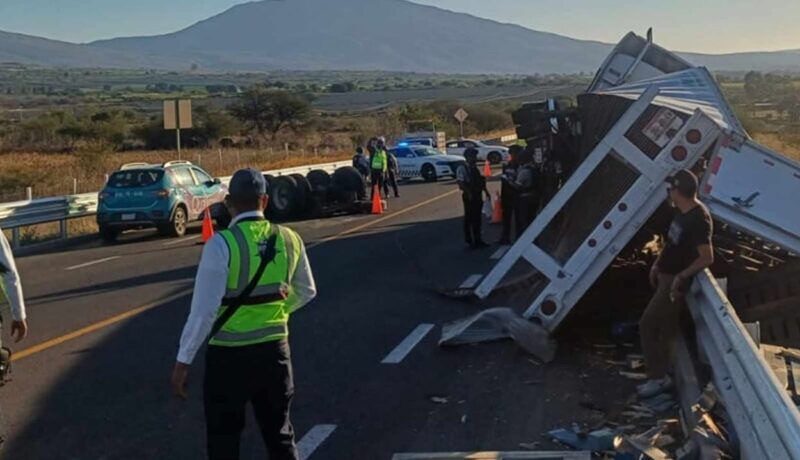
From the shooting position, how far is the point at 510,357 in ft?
30.8

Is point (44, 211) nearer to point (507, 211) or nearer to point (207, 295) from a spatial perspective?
point (507, 211)

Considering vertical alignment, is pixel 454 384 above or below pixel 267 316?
below

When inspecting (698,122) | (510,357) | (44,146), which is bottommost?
(44,146)

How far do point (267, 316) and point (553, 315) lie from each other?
4.65 metres

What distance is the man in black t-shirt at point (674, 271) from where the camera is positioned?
7.70 m

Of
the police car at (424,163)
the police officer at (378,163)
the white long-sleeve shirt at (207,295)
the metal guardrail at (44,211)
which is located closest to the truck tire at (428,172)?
the police car at (424,163)

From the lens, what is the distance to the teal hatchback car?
22.1 m

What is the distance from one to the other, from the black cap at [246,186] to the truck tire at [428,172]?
36.4 metres

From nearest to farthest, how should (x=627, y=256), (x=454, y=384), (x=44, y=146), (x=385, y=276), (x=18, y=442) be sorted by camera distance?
(x=18, y=442), (x=454, y=384), (x=627, y=256), (x=385, y=276), (x=44, y=146)

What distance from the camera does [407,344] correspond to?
33.2 feet

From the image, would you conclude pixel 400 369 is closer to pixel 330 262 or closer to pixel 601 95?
pixel 601 95

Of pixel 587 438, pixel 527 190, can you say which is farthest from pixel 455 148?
pixel 587 438

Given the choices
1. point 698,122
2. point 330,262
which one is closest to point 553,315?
point 698,122

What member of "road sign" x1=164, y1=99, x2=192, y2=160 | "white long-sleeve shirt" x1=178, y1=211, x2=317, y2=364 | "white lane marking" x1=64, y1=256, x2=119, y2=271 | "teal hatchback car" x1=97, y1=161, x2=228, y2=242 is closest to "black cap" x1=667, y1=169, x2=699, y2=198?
Result: "white long-sleeve shirt" x1=178, y1=211, x2=317, y2=364
